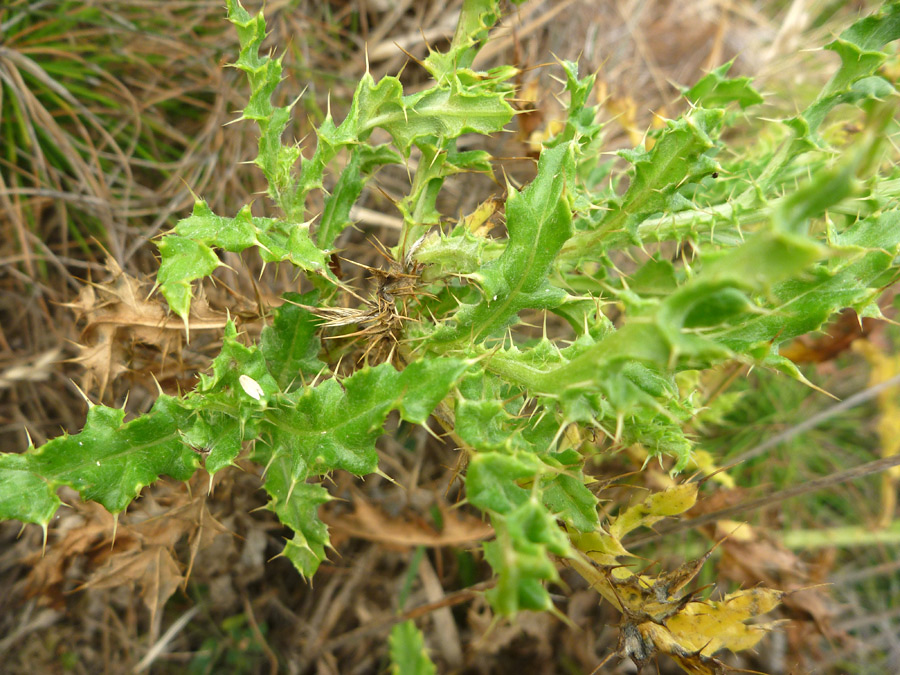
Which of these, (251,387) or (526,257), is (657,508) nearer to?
(526,257)

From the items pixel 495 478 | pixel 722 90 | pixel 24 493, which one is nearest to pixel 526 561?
pixel 495 478

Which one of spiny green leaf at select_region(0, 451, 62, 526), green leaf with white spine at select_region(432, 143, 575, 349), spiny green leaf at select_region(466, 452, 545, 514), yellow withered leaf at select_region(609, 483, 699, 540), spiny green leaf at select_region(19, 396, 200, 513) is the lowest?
spiny green leaf at select_region(0, 451, 62, 526)

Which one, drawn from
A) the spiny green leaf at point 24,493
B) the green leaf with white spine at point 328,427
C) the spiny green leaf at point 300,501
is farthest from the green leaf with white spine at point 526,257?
the spiny green leaf at point 24,493

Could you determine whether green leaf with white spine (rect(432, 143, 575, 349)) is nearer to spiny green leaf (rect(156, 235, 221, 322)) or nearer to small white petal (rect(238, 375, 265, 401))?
small white petal (rect(238, 375, 265, 401))

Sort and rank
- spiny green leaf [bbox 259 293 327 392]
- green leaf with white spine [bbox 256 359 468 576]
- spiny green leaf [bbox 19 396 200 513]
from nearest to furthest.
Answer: green leaf with white spine [bbox 256 359 468 576] < spiny green leaf [bbox 19 396 200 513] < spiny green leaf [bbox 259 293 327 392]

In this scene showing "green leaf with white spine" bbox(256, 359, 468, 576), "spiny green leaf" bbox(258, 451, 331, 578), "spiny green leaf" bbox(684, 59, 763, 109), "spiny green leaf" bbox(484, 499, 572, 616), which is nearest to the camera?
"spiny green leaf" bbox(484, 499, 572, 616)

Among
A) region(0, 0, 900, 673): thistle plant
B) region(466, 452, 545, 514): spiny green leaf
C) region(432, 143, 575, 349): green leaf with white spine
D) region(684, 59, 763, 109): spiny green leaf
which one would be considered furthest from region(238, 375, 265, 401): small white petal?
region(684, 59, 763, 109): spiny green leaf

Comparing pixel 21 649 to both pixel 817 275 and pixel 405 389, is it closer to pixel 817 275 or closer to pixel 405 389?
pixel 405 389

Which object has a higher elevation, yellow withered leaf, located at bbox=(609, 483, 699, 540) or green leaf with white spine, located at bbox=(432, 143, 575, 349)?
green leaf with white spine, located at bbox=(432, 143, 575, 349)
